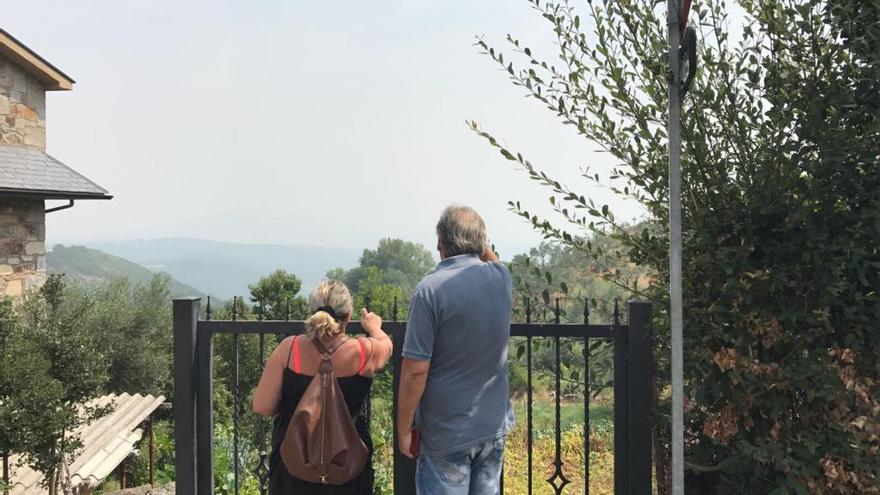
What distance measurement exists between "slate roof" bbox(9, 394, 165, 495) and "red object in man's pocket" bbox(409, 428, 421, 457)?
18.4ft

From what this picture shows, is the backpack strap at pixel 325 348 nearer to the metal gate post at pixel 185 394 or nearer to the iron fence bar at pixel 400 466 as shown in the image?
the iron fence bar at pixel 400 466

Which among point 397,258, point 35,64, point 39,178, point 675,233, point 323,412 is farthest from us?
point 397,258

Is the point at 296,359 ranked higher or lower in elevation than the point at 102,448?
higher

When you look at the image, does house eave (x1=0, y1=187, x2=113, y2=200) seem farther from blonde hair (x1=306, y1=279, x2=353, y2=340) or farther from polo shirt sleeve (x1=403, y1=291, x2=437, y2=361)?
polo shirt sleeve (x1=403, y1=291, x2=437, y2=361)

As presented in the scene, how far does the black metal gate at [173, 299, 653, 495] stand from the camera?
3344 millimetres

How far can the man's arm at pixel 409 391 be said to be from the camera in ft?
8.85

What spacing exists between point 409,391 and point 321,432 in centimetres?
48

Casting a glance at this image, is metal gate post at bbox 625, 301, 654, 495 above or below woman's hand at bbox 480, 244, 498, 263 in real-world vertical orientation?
below

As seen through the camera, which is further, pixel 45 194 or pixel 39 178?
pixel 39 178

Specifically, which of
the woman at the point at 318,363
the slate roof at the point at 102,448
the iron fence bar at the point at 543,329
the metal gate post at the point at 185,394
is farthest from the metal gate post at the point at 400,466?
the slate roof at the point at 102,448

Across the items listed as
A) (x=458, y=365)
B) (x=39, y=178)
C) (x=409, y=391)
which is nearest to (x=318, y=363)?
(x=409, y=391)

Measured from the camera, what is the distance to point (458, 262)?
9.13 feet

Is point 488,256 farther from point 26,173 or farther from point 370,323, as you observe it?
point 26,173

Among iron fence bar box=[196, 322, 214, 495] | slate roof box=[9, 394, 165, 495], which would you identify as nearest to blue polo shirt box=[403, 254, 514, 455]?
iron fence bar box=[196, 322, 214, 495]
